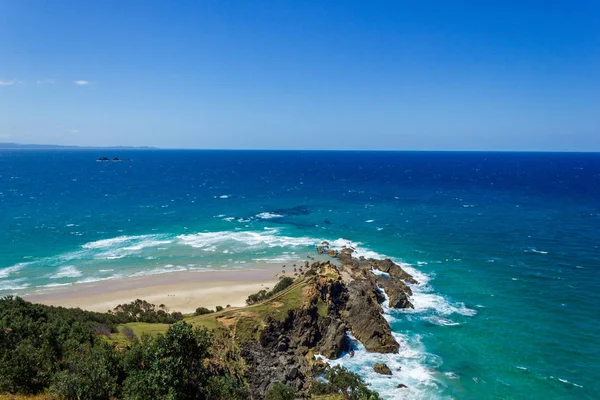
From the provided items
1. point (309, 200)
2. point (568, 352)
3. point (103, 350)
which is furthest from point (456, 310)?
point (309, 200)

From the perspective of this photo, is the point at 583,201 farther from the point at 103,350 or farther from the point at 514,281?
the point at 103,350

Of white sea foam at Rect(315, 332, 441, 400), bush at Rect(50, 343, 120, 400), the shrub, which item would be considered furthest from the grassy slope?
bush at Rect(50, 343, 120, 400)

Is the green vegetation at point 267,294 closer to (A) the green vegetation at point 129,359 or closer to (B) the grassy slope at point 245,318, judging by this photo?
(B) the grassy slope at point 245,318

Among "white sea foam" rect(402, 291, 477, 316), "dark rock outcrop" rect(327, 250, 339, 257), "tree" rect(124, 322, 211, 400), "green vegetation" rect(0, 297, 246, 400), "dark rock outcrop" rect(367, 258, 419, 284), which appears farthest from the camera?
"dark rock outcrop" rect(327, 250, 339, 257)

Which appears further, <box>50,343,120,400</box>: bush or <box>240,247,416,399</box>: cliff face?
<box>240,247,416,399</box>: cliff face

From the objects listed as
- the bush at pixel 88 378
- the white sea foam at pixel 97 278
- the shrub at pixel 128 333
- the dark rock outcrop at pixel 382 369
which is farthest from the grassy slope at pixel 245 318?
the white sea foam at pixel 97 278

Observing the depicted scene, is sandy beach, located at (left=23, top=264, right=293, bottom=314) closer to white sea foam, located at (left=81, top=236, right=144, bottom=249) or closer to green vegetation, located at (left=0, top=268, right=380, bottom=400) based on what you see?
green vegetation, located at (left=0, top=268, right=380, bottom=400)

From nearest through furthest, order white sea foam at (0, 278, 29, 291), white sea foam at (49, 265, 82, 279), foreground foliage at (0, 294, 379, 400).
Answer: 1. foreground foliage at (0, 294, 379, 400)
2. white sea foam at (0, 278, 29, 291)
3. white sea foam at (49, 265, 82, 279)
